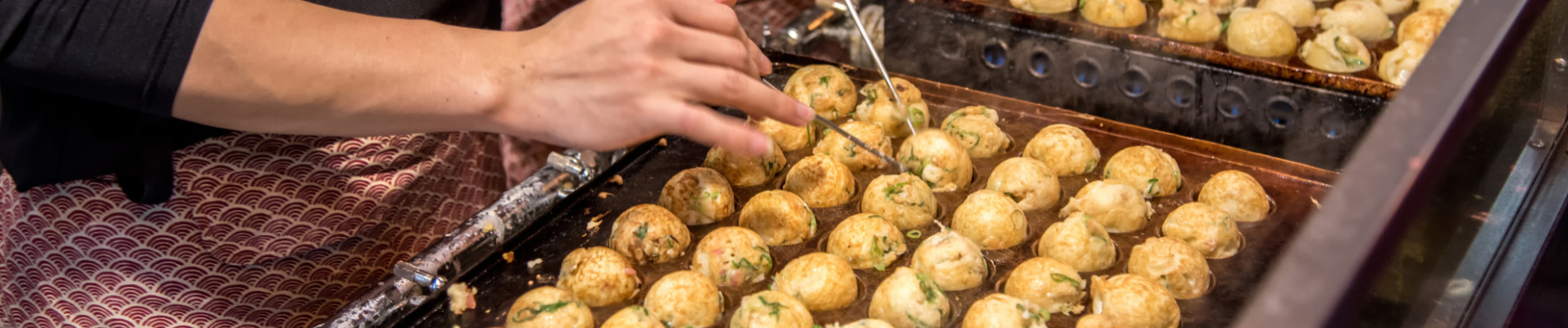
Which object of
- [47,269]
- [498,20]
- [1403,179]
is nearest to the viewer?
[1403,179]

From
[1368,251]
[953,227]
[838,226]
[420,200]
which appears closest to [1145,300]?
[953,227]

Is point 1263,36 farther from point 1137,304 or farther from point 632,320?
point 632,320

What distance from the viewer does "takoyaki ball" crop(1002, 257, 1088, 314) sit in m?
2.09

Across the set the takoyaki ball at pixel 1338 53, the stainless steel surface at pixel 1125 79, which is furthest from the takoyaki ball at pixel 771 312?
the takoyaki ball at pixel 1338 53

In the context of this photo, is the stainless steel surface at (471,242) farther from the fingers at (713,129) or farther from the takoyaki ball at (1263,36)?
the takoyaki ball at (1263,36)

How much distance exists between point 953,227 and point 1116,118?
3.76 ft

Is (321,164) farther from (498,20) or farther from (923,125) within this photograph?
(923,125)

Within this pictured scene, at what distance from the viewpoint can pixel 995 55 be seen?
3.40m

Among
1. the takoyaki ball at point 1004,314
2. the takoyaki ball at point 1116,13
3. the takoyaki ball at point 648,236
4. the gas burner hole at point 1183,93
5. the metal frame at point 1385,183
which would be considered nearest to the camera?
the metal frame at point 1385,183

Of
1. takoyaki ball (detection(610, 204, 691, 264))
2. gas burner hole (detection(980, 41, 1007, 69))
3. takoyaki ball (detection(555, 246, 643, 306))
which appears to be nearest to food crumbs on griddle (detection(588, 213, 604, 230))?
takoyaki ball (detection(610, 204, 691, 264))

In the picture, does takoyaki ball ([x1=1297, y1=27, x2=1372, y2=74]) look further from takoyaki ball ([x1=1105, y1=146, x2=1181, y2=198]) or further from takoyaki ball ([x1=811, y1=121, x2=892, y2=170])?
takoyaki ball ([x1=811, y1=121, x2=892, y2=170])

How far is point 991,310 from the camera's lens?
1.98m

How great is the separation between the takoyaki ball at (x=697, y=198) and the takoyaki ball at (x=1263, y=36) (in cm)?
165

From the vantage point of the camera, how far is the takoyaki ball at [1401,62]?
2756 millimetres
